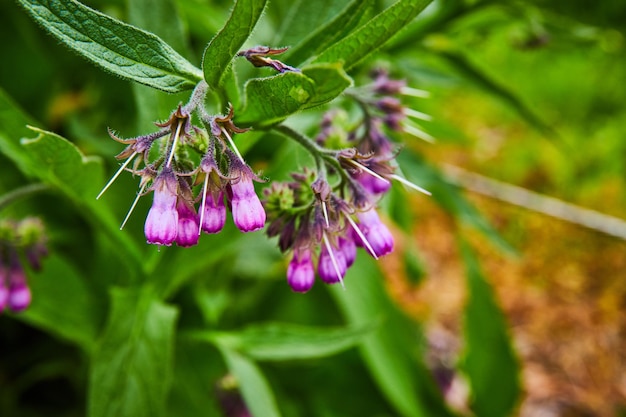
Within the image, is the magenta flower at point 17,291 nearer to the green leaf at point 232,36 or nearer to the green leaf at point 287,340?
the green leaf at point 287,340

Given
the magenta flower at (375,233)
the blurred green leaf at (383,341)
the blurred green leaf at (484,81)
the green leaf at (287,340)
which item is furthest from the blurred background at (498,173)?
the green leaf at (287,340)

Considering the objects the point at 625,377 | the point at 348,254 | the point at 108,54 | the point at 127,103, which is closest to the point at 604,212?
the point at 625,377

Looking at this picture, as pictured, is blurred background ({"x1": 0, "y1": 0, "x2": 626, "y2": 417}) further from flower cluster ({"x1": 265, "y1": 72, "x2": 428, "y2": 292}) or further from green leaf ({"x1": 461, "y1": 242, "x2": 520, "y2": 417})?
flower cluster ({"x1": 265, "y1": 72, "x2": 428, "y2": 292})

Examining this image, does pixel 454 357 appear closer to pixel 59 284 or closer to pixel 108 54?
pixel 59 284

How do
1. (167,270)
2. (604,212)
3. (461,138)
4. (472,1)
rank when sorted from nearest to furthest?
(167,270)
(472,1)
(461,138)
(604,212)

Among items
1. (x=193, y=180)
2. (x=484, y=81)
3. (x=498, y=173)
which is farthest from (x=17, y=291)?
(x=498, y=173)
